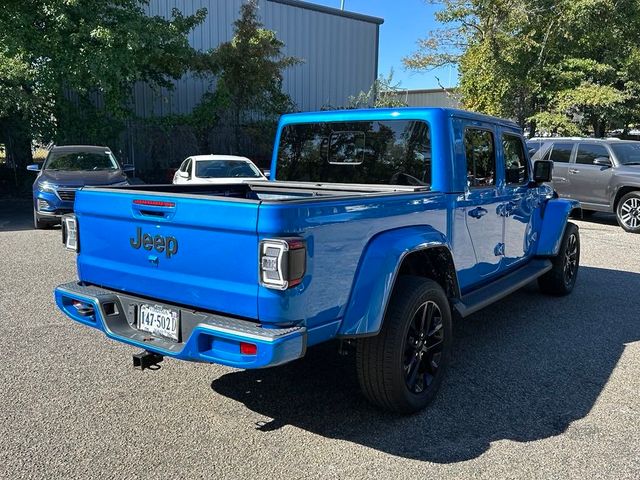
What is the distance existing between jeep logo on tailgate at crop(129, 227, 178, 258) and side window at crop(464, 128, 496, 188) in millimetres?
2315

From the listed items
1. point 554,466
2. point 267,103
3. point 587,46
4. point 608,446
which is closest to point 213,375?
point 554,466

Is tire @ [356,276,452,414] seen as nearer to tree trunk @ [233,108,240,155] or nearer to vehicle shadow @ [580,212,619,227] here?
vehicle shadow @ [580,212,619,227]

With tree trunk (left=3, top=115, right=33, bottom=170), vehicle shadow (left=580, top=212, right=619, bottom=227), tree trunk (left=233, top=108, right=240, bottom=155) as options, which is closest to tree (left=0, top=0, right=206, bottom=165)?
tree trunk (left=3, top=115, right=33, bottom=170)

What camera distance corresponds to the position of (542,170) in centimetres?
550

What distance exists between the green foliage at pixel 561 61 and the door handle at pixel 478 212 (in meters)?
14.9

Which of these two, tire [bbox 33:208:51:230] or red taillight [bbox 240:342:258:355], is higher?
red taillight [bbox 240:342:258:355]

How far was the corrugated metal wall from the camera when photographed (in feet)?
67.3

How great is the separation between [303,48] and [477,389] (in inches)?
857

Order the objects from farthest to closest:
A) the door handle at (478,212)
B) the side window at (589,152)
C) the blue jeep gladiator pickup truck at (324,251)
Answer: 1. the side window at (589,152)
2. the door handle at (478,212)
3. the blue jeep gladiator pickup truck at (324,251)

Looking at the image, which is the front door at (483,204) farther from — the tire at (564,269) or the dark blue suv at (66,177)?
the dark blue suv at (66,177)

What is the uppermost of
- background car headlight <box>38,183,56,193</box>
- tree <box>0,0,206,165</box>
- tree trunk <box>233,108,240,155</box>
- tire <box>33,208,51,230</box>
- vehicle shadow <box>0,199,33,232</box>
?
tree <box>0,0,206,165</box>

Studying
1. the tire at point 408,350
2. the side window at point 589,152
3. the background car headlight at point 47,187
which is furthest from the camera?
the side window at point 589,152

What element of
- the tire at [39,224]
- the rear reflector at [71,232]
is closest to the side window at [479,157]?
the rear reflector at [71,232]

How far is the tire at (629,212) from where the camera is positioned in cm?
1123
